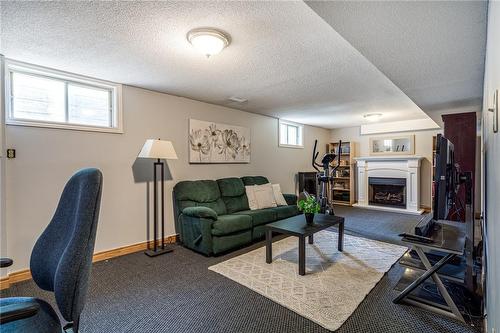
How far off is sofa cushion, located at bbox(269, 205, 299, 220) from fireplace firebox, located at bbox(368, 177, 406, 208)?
344cm

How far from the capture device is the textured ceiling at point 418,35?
148 cm

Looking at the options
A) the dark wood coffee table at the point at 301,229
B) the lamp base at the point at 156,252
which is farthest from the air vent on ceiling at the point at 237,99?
the lamp base at the point at 156,252

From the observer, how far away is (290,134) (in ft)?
21.7

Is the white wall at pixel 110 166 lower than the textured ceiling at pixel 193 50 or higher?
lower

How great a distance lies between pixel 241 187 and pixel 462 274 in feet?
10.3

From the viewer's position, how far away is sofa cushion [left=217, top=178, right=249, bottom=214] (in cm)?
427

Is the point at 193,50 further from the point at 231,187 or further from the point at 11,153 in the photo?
the point at 231,187

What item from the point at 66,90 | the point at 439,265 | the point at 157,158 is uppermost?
the point at 66,90

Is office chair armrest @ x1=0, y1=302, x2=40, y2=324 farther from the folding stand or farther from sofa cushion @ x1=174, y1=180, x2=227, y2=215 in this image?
sofa cushion @ x1=174, y1=180, x2=227, y2=215

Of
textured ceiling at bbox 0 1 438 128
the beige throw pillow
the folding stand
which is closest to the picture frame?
textured ceiling at bbox 0 1 438 128

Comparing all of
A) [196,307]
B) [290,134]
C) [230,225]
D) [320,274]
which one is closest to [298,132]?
[290,134]

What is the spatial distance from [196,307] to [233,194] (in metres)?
2.37

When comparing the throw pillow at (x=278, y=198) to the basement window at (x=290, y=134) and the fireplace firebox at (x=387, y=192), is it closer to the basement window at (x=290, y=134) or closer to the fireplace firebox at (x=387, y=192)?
the basement window at (x=290, y=134)

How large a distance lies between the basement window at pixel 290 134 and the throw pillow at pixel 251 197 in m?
1.90
